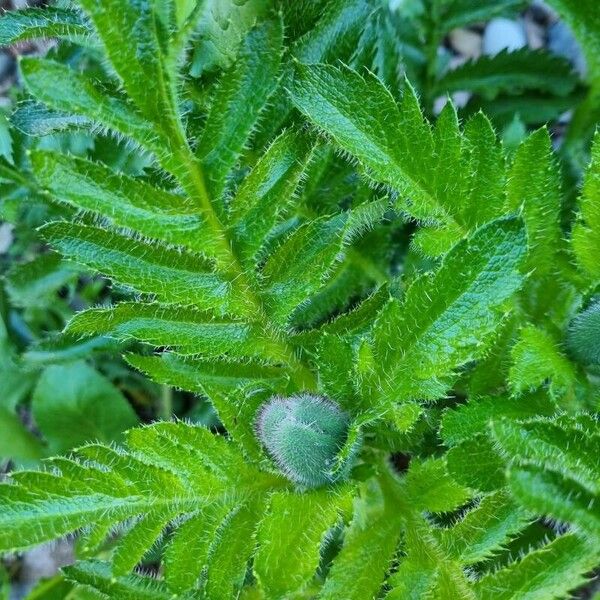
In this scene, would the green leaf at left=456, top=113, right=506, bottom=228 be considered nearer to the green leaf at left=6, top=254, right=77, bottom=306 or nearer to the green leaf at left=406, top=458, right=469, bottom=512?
the green leaf at left=406, top=458, right=469, bottom=512

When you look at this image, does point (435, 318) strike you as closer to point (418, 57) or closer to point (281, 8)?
point (281, 8)

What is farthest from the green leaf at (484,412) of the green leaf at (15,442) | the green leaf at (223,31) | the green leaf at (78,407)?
the green leaf at (15,442)

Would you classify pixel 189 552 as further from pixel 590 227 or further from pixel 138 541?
pixel 590 227

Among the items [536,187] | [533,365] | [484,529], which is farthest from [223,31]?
[484,529]

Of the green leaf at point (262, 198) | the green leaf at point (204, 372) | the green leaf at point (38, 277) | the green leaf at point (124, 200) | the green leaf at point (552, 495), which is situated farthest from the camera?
the green leaf at point (38, 277)

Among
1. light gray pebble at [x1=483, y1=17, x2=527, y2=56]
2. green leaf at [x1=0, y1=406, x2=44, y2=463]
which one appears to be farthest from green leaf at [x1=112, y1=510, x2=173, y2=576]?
light gray pebble at [x1=483, y1=17, x2=527, y2=56]

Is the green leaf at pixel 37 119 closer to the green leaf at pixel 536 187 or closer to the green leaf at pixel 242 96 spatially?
the green leaf at pixel 242 96
